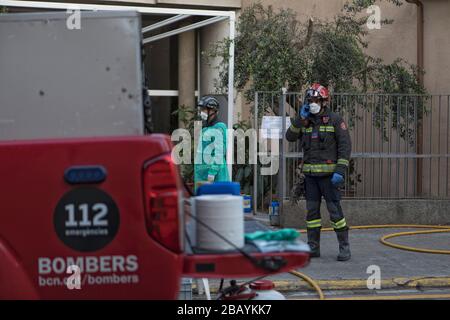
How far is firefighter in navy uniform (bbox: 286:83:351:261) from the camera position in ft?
25.5

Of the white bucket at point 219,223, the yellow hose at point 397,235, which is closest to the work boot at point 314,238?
the yellow hose at point 397,235

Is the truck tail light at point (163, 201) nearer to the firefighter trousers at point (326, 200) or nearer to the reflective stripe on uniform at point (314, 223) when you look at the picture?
the firefighter trousers at point (326, 200)

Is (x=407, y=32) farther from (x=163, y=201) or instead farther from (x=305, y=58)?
(x=163, y=201)

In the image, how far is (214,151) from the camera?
7375mm

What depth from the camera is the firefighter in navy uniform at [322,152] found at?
306 inches

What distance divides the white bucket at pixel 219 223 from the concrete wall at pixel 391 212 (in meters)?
6.86

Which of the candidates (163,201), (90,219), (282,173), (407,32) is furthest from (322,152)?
(407,32)

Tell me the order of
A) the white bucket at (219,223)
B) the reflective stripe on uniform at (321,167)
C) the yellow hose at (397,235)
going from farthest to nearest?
1. the reflective stripe on uniform at (321,167)
2. the yellow hose at (397,235)
3. the white bucket at (219,223)

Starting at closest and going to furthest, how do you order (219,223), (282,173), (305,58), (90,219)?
(90,219) < (219,223) < (282,173) < (305,58)

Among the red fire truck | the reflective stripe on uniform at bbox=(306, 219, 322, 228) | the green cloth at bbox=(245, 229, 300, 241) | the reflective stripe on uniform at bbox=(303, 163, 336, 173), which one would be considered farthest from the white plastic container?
the reflective stripe on uniform at bbox=(306, 219, 322, 228)

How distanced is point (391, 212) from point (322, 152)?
337 cm

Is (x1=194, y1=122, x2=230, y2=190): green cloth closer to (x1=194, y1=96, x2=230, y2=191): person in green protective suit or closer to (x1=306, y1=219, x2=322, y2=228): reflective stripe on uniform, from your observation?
(x1=194, y1=96, x2=230, y2=191): person in green protective suit

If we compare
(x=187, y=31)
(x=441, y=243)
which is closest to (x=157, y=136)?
(x=441, y=243)

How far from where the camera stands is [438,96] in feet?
36.7
